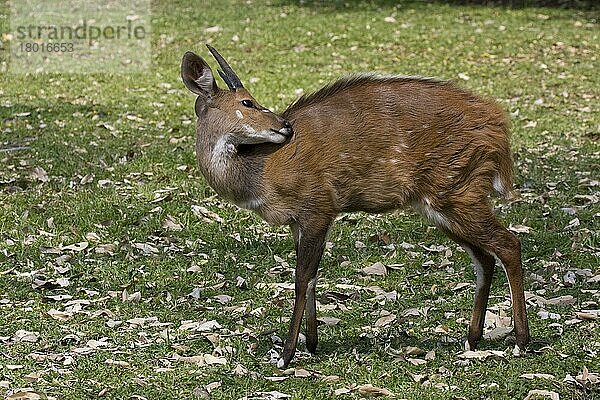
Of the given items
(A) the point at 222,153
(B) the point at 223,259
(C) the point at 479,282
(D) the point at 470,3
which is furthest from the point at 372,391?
(D) the point at 470,3

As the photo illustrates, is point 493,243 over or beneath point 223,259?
over

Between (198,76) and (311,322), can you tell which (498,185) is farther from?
(198,76)

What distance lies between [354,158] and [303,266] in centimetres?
57

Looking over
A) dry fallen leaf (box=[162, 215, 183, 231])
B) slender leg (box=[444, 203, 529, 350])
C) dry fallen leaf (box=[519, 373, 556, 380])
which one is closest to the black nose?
slender leg (box=[444, 203, 529, 350])

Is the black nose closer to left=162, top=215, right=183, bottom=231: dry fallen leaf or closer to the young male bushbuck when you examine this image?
the young male bushbuck

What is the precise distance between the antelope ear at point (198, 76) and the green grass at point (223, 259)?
1.36 metres

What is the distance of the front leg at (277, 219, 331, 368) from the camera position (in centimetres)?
498

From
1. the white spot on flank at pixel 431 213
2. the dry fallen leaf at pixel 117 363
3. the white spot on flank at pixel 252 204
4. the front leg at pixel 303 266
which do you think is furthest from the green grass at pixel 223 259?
the white spot on flank at pixel 252 204

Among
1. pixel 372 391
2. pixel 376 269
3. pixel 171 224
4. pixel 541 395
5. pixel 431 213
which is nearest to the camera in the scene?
pixel 541 395

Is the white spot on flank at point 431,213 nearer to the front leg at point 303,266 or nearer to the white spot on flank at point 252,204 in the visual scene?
the front leg at point 303,266

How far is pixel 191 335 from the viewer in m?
5.68

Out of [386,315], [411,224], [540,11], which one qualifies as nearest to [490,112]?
[386,315]

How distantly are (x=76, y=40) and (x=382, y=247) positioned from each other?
9.46 meters

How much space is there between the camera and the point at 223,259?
7.05m
